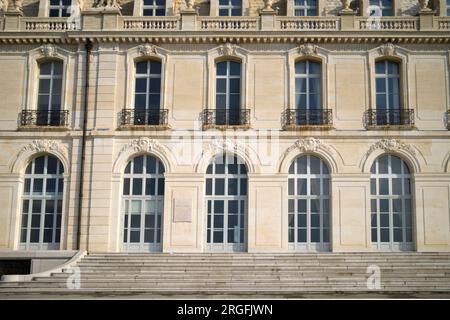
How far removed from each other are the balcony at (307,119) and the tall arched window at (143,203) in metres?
4.62

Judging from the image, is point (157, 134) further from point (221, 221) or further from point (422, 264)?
point (422, 264)

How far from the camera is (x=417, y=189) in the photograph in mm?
25828

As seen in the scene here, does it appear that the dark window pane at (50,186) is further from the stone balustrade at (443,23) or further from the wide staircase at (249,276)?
the stone balustrade at (443,23)

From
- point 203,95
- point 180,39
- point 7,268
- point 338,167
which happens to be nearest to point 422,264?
point 338,167

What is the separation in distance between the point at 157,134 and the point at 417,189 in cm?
900

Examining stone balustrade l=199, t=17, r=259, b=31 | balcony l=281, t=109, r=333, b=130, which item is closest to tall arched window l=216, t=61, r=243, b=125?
stone balustrade l=199, t=17, r=259, b=31

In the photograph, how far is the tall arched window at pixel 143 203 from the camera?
2616 centimetres

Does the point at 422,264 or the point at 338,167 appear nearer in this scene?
the point at 422,264

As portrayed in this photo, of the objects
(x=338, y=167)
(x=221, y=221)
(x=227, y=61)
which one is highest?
(x=227, y=61)

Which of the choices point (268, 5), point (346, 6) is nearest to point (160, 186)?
point (268, 5)

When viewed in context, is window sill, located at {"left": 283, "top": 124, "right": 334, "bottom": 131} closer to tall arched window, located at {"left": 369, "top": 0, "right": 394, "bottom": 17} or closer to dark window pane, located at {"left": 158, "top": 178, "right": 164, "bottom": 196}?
dark window pane, located at {"left": 158, "top": 178, "right": 164, "bottom": 196}

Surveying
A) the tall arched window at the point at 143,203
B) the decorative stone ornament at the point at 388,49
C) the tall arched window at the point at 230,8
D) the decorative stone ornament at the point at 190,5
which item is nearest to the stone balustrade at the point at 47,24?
the decorative stone ornament at the point at 190,5

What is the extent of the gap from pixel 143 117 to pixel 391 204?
9.02m

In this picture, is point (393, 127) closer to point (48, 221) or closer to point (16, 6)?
point (48, 221)
